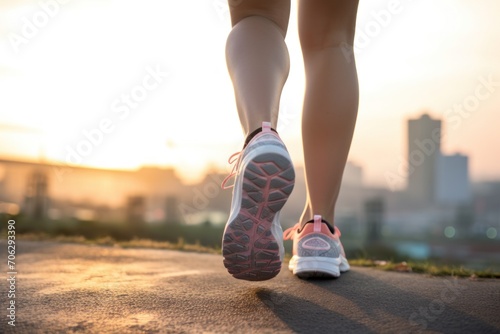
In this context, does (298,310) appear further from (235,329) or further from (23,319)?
(23,319)

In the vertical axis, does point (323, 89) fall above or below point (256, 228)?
above

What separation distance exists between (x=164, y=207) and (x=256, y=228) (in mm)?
20109

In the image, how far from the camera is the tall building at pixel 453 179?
42531 millimetres

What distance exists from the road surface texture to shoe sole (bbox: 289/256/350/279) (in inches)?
1.1

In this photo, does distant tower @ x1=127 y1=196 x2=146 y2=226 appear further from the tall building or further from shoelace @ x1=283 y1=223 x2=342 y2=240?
the tall building

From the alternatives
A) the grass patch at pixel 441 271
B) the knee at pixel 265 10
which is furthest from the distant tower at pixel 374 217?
the knee at pixel 265 10

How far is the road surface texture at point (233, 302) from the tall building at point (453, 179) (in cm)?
4019

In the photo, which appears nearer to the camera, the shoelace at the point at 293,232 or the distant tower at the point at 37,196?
the shoelace at the point at 293,232

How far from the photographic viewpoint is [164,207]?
21047mm

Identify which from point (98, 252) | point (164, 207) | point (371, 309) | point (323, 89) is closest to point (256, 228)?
point (371, 309)

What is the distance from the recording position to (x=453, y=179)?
146 feet

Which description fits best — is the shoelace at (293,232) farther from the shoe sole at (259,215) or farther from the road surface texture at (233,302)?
the shoe sole at (259,215)

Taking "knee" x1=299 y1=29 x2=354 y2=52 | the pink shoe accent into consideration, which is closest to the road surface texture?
the pink shoe accent

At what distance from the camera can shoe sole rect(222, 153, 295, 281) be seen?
49.4 inches
